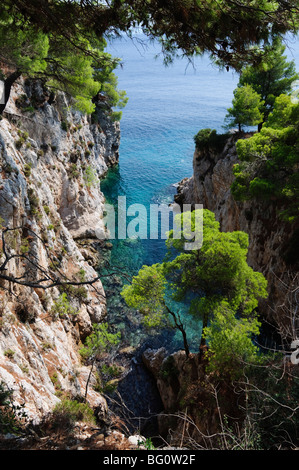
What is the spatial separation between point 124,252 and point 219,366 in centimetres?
1532

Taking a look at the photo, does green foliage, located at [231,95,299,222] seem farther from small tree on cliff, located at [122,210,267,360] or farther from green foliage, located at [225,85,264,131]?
small tree on cliff, located at [122,210,267,360]

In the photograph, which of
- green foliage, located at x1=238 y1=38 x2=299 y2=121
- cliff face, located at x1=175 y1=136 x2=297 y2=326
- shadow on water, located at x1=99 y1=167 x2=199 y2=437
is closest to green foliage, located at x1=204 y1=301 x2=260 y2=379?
cliff face, located at x1=175 y1=136 x2=297 y2=326

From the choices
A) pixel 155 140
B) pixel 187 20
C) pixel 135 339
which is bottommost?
pixel 135 339

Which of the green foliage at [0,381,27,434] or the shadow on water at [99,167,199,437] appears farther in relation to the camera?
the shadow on water at [99,167,199,437]

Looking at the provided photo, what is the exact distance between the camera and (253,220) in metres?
19.6

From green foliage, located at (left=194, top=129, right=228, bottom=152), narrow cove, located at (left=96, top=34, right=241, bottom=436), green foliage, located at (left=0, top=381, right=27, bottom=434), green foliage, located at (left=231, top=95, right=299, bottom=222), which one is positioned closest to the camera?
green foliage, located at (left=0, top=381, right=27, bottom=434)

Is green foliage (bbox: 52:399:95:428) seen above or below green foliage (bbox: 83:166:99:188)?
below

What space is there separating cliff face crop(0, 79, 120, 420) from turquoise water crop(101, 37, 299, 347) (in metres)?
4.32

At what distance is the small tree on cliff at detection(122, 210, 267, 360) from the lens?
12.1m

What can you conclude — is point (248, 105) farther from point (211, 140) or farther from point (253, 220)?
point (253, 220)

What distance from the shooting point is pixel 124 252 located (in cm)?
2516

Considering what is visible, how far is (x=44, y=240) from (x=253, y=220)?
45.9 feet

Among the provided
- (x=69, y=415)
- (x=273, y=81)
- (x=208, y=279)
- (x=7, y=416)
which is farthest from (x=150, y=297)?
(x=273, y=81)
